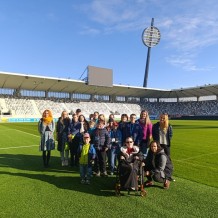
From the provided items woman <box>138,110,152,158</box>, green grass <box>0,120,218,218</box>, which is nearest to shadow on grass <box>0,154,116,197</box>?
green grass <box>0,120,218,218</box>

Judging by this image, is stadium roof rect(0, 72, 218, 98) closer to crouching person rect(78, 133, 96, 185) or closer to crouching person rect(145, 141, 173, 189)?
crouching person rect(78, 133, 96, 185)

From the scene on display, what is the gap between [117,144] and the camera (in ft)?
24.8

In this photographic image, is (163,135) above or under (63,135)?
above

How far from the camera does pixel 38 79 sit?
187 ft

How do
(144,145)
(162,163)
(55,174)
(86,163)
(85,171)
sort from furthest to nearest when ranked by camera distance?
(55,174), (144,145), (85,171), (86,163), (162,163)

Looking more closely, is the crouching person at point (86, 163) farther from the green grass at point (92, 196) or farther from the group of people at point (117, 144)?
the green grass at point (92, 196)

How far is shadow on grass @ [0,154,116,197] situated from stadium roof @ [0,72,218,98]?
4508 centimetres

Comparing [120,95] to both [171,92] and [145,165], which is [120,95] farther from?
[145,165]

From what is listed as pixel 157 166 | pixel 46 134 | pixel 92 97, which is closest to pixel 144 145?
pixel 157 166

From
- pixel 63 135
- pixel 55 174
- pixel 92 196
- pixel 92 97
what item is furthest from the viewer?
pixel 92 97

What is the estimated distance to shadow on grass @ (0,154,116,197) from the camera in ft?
20.3

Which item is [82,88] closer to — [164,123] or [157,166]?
[164,123]

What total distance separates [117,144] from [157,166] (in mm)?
1592

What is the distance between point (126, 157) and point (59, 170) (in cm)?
282
